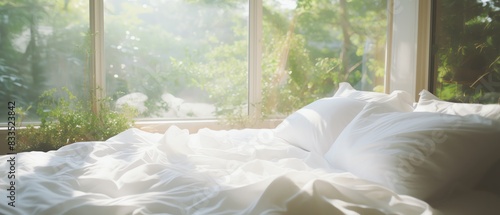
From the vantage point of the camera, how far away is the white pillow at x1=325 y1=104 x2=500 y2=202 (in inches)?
50.1

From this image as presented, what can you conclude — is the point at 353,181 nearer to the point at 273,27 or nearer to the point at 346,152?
the point at 346,152

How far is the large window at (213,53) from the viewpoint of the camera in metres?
3.53

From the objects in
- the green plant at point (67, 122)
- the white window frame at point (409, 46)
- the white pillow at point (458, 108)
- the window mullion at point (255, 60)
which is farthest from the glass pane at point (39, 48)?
the white pillow at point (458, 108)

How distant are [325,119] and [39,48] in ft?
8.57

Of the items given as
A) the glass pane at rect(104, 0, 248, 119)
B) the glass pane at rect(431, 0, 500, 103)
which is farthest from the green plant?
the glass pane at rect(431, 0, 500, 103)

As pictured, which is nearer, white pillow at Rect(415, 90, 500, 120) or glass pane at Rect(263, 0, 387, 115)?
white pillow at Rect(415, 90, 500, 120)

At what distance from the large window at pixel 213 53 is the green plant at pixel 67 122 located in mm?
147

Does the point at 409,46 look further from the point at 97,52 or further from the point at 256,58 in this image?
the point at 97,52

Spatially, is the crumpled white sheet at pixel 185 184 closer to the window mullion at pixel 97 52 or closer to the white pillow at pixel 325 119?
the white pillow at pixel 325 119

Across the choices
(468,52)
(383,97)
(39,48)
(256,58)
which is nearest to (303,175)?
(383,97)

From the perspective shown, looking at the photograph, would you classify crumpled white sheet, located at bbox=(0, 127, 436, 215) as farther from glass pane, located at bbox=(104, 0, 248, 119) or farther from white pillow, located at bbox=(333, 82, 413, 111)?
glass pane, located at bbox=(104, 0, 248, 119)

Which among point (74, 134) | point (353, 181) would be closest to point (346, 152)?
point (353, 181)

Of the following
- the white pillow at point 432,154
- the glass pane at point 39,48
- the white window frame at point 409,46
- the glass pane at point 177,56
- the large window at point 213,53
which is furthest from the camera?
the glass pane at point 177,56

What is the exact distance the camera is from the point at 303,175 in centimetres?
131
